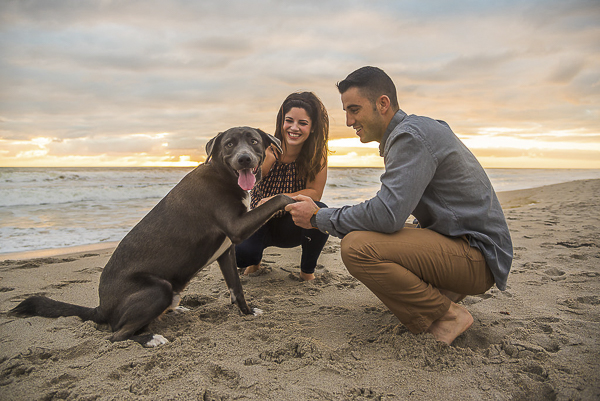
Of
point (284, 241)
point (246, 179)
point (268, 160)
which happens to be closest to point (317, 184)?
point (268, 160)

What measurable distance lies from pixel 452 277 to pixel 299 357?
118cm

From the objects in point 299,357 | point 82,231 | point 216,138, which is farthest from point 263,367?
point 82,231

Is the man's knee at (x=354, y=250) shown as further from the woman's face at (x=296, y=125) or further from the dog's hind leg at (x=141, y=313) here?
the woman's face at (x=296, y=125)

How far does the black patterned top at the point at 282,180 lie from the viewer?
15.3 feet

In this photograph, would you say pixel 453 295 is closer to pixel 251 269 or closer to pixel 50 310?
pixel 251 269

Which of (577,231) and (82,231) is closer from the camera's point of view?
(577,231)

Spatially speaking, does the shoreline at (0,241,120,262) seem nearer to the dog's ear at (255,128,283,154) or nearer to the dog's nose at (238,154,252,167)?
the dog's ear at (255,128,283,154)

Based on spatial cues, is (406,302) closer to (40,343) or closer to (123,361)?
(123,361)

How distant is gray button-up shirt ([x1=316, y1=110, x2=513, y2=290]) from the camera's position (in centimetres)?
249

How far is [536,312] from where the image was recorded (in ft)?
10.6

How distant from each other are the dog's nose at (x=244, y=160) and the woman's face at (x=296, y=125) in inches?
51.1

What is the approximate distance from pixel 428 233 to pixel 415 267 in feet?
0.85

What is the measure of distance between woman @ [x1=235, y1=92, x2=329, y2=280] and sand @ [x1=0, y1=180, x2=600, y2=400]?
52 centimetres

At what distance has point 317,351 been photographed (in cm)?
261
